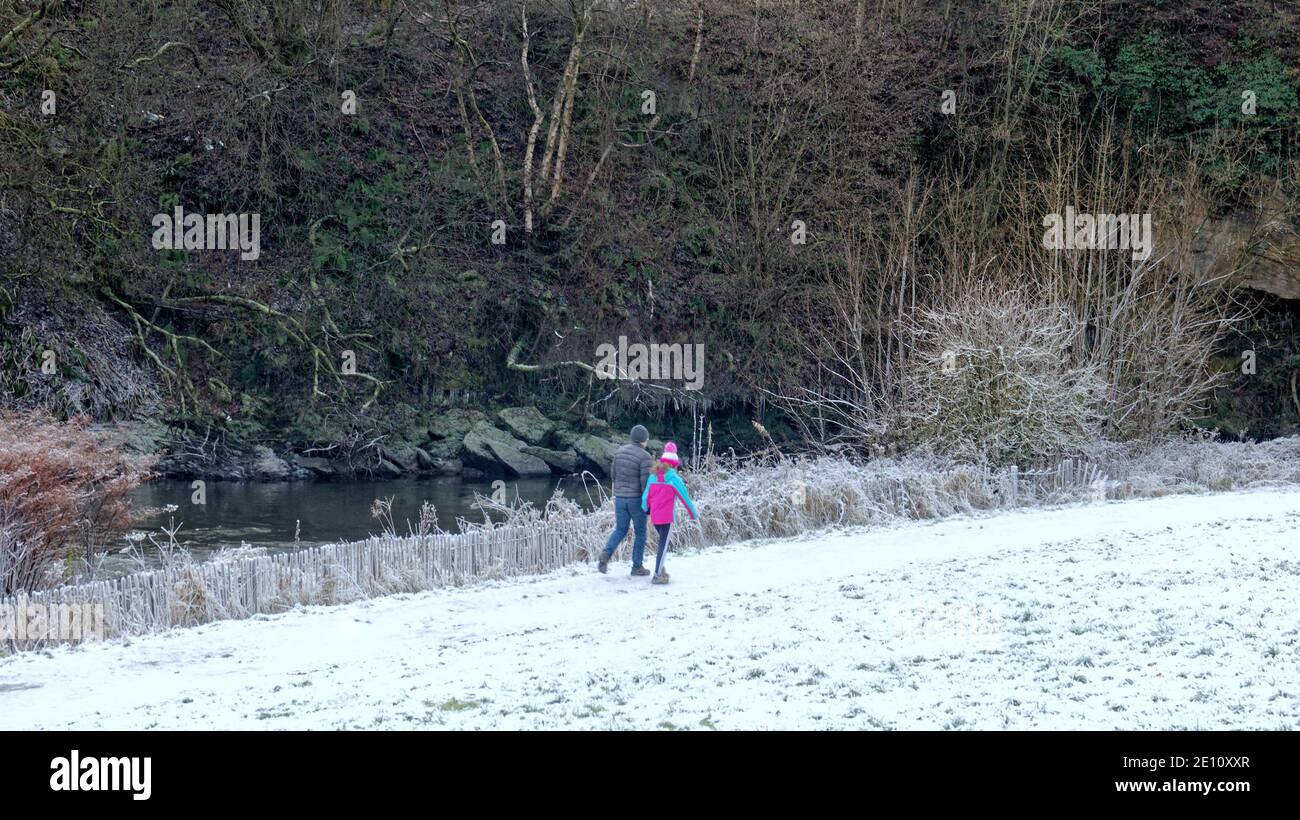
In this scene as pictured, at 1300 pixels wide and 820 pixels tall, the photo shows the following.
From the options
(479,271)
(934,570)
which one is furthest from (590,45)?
(934,570)

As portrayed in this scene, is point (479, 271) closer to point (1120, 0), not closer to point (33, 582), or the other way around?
point (1120, 0)

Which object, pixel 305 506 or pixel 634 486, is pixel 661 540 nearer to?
pixel 634 486

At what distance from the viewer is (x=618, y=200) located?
33438mm

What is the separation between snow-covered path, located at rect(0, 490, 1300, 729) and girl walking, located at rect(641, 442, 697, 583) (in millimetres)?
397

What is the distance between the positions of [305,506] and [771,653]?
14.8 meters

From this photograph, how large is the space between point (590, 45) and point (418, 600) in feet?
81.3

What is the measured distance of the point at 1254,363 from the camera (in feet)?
100

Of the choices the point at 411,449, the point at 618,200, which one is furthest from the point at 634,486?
the point at 618,200

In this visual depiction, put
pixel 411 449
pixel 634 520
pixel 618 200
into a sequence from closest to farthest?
pixel 634 520
pixel 411 449
pixel 618 200

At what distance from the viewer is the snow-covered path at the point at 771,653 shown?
23.8 ft

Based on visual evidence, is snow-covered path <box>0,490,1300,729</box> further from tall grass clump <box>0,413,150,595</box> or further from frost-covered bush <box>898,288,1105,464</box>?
frost-covered bush <box>898,288,1105,464</box>

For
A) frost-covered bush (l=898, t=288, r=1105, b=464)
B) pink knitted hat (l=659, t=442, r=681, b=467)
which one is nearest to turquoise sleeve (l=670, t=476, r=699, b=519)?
pink knitted hat (l=659, t=442, r=681, b=467)

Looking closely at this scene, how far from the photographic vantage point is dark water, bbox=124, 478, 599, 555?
1869 cm

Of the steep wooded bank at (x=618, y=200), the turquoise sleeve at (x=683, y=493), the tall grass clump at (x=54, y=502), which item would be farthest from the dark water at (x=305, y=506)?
the turquoise sleeve at (x=683, y=493)
